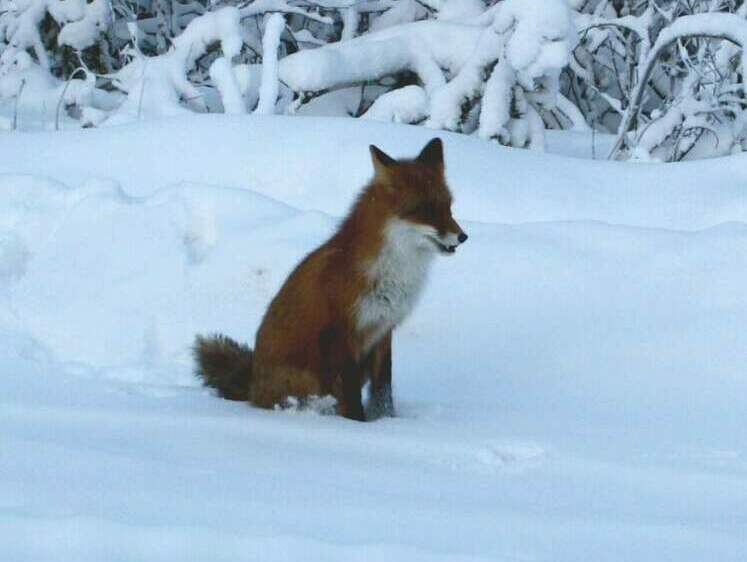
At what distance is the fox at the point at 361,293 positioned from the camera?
16.8 ft

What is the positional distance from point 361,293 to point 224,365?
769 millimetres

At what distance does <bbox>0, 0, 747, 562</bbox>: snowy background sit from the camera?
3291mm

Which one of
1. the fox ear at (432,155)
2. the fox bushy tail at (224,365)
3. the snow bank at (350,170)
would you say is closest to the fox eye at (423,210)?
the fox ear at (432,155)

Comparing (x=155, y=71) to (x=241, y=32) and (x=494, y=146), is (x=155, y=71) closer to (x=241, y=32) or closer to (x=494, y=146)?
(x=241, y=32)

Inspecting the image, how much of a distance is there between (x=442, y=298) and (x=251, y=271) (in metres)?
0.93

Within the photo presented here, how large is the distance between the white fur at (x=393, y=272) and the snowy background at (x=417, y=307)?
0.41 metres

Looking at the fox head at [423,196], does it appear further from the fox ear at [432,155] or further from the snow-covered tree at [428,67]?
the snow-covered tree at [428,67]

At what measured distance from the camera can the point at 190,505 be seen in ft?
10.5

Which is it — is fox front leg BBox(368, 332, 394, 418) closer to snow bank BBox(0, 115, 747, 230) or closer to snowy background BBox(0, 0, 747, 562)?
snowy background BBox(0, 0, 747, 562)

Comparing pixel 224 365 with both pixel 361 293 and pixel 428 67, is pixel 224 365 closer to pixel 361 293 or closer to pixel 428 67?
pixel 361 293

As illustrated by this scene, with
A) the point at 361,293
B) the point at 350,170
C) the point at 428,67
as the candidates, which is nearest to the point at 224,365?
the point at 361,293

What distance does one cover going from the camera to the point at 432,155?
207 inches

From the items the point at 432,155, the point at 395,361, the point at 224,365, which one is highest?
the point at 432,155

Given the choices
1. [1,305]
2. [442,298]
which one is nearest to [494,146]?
[442,298]
